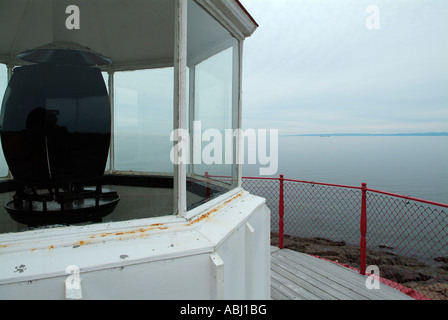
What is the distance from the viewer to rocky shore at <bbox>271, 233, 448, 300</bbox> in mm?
6675

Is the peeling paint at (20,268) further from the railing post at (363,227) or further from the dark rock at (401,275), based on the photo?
the dark rock at (401,275)

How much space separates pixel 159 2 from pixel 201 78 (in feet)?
2.71

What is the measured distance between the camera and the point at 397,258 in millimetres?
10219

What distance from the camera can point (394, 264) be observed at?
946cm

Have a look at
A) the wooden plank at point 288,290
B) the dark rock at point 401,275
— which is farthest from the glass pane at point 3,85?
the dark rock at point 401,275

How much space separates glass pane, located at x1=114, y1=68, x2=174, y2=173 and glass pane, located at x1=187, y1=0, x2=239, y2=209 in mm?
307

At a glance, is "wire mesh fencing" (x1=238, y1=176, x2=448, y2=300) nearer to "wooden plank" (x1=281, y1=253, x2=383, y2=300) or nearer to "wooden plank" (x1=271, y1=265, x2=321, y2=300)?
"wooden plank" (x1=281, y1=253, x2=383, y2=300)

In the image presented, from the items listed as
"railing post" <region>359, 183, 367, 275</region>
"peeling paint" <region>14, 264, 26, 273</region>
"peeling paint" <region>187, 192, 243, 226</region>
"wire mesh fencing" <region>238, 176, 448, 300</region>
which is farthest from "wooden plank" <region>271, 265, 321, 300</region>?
"peeling paint" <region>14, 264, 26, 273</region>

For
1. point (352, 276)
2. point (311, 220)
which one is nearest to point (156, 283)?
point (352, 276)

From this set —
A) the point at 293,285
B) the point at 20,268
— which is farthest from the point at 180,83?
the point at 293,285

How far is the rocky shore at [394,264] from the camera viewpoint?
6675 mm

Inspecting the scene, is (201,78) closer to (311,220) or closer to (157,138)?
(157,138)

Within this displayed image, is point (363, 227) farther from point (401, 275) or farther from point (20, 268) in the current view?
point (401, 275)
